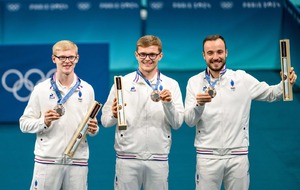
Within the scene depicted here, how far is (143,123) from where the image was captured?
7730mm

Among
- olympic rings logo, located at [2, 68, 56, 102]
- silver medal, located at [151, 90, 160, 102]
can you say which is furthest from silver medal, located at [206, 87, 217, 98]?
olympic rings logo, located at [2, 68, 56, 102]

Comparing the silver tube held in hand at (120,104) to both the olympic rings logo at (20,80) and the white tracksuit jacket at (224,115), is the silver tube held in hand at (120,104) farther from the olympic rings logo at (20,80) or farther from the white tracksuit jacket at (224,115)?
the olympic rings logo at (20,80)

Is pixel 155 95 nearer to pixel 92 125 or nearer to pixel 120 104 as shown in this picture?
pixel 120 104

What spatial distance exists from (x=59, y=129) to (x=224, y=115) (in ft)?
5.44

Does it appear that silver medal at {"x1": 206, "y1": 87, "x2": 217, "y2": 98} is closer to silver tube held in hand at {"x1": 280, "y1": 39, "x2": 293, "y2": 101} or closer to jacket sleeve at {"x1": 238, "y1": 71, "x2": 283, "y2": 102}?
jacket sleeve at {"x1": 238, "y1": 71, "x2": 283, "y2": 102}

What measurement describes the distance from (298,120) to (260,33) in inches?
129

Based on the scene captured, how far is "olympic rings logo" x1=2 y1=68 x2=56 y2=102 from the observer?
39.7 feet

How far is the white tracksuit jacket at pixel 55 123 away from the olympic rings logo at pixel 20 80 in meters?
4.48

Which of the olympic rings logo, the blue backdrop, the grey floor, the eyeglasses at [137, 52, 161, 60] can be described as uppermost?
the blue backdrop

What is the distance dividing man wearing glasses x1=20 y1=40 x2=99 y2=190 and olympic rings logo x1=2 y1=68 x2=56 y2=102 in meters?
4.50

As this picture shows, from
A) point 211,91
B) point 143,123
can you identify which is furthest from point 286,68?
point 143,123

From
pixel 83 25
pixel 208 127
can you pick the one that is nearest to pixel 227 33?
pixel 83 25

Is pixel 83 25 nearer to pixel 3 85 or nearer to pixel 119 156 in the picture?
pixel 3 85

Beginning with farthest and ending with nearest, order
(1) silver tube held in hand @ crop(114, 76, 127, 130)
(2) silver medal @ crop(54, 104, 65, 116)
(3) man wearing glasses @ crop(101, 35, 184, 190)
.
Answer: (3) man wearing glasses @ crop(101, 35, 184, 190)
(2) silver medal @ crop(54, 104, 65, 116)
(1) silver tube held in hand @ crop(114, 76, 127, 130)
